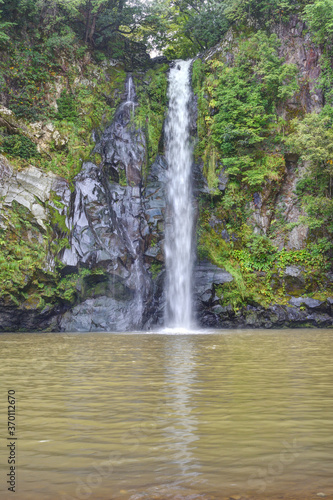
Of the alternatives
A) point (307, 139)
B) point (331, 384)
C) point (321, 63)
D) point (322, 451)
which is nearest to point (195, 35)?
point (321, 63)

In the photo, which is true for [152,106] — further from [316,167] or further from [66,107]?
[316,167]

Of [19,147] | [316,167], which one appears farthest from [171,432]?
[316,167]

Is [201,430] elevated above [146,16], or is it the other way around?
[146,16]

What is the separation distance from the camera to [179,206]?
64.9 ft

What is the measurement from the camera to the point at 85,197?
1870 cm

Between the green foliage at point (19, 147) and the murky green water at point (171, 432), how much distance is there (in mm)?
14250

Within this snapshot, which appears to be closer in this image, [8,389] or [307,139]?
[8,389]

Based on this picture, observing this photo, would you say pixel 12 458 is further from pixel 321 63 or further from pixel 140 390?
pixel 321 63

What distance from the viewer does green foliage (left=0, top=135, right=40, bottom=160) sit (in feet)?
60.9

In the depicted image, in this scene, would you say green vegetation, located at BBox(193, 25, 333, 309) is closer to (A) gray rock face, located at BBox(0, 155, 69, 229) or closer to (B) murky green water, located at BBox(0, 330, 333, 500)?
(A) gray rock face, located at BBox(0, 155, 69, 229)

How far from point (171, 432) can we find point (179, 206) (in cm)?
1695

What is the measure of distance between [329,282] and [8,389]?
54.7ft

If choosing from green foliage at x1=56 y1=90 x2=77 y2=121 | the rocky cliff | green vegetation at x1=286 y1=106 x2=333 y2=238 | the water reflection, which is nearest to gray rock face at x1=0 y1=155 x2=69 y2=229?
the rocky cliff

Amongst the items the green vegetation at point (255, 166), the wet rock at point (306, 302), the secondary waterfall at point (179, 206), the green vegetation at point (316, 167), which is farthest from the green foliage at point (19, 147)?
the wet rock at point (306, 302)
